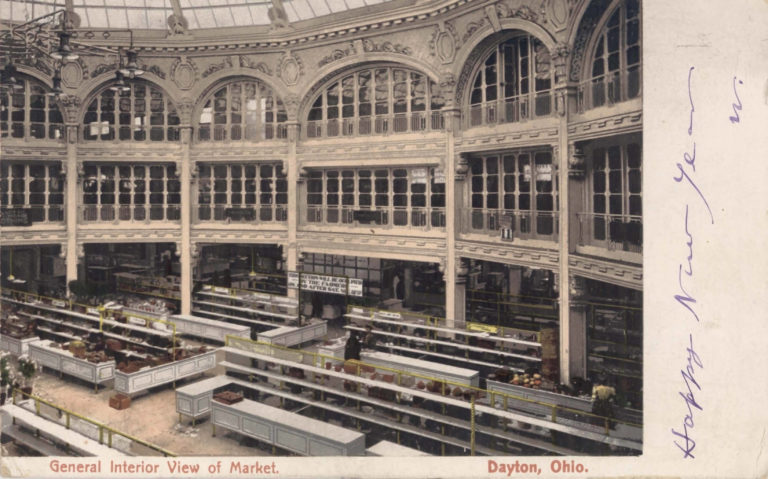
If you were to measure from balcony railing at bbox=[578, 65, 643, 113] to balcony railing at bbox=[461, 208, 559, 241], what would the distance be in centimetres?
226

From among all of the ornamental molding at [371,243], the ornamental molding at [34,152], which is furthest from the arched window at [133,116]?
the ornamental molding at [371,243]

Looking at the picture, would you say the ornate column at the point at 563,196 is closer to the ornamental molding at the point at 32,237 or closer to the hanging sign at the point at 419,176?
the hanging sign at the point at 419,176

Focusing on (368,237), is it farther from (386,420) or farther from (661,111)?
(661,111)

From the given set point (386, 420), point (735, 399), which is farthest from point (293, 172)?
point (735, 399)

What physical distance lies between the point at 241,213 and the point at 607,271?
1110 cm

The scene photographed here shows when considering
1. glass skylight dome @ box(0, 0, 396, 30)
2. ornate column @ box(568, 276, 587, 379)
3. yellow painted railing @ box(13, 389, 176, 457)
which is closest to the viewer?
yellow painted railing @ box(13, 389, 176, 457)

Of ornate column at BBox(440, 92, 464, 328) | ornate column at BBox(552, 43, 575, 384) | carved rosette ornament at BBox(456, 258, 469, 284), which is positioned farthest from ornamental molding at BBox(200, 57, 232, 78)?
ornate column at BBox(552, 43, 575, 384)

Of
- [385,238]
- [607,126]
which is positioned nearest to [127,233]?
[385,238]

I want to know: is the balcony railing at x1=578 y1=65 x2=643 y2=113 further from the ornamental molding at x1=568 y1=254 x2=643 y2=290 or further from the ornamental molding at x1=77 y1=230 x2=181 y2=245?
the ornamental molding at x1=77 y1=230 x2=181 y2=245

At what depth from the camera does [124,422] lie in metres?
9.77

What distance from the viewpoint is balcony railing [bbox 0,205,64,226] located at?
12719mm

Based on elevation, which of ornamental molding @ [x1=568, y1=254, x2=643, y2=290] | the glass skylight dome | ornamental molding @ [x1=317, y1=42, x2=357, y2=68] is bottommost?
ornamental molding @ [x1=568, y1=254, x2=643, y2=290]

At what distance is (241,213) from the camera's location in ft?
54.3
